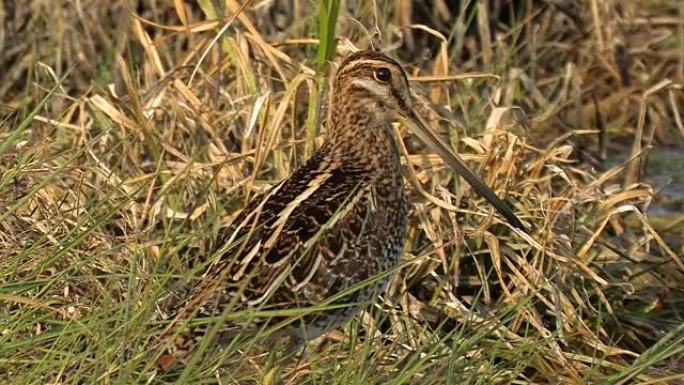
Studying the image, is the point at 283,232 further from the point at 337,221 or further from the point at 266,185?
the point at 266,185

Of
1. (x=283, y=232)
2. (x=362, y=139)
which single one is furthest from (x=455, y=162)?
(x=283, y=232)

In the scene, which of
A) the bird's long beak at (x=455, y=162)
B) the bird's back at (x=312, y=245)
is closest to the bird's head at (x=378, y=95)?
the bird's long beak at (x=455, y=162)

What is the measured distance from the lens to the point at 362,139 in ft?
14.4

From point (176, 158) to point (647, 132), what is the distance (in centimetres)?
272

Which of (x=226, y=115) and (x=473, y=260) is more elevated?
(x=226, y=115)

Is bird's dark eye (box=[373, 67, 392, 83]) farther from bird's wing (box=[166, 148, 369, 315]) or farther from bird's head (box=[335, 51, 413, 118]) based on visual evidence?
bird's wing (box=[166, 148, 369, 315])

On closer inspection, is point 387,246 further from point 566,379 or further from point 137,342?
point 137,342

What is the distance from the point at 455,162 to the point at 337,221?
0.64 metres

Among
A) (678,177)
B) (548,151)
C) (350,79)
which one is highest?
(350,79)

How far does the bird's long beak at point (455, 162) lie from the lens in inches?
176

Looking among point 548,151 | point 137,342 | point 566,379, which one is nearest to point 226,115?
point 548,151

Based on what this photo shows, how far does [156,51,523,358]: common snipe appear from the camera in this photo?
3.78 meters

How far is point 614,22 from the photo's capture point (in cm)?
705

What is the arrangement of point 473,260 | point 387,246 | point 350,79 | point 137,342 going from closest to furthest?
point 137,342 < point 387,246 < point 350,79 < point 473,260
